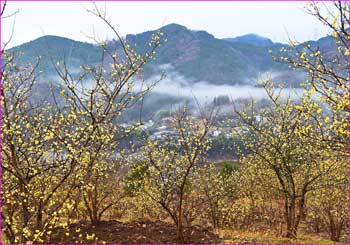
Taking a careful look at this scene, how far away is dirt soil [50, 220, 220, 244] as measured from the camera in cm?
1326

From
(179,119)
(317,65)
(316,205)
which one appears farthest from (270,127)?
(316,205)

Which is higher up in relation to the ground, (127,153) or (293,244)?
(127,153)

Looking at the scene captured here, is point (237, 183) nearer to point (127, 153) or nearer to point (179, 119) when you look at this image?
point (127, 153)

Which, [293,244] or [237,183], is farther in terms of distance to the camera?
[237,183]

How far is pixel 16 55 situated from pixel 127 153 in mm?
8270

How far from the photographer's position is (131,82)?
27.5ft

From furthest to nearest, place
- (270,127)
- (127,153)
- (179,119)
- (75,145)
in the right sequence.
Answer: (127,153)
(270,127)
(179,119)
(75,145)

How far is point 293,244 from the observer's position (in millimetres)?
12547

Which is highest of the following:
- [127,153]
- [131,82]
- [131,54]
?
[131,54]

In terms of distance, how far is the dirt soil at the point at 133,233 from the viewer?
43.5 feet

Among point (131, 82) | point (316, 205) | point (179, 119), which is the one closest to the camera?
point (131, 82)

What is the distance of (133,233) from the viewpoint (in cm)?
1405

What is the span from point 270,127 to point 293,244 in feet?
14.1

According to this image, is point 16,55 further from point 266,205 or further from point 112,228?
point 266,205
